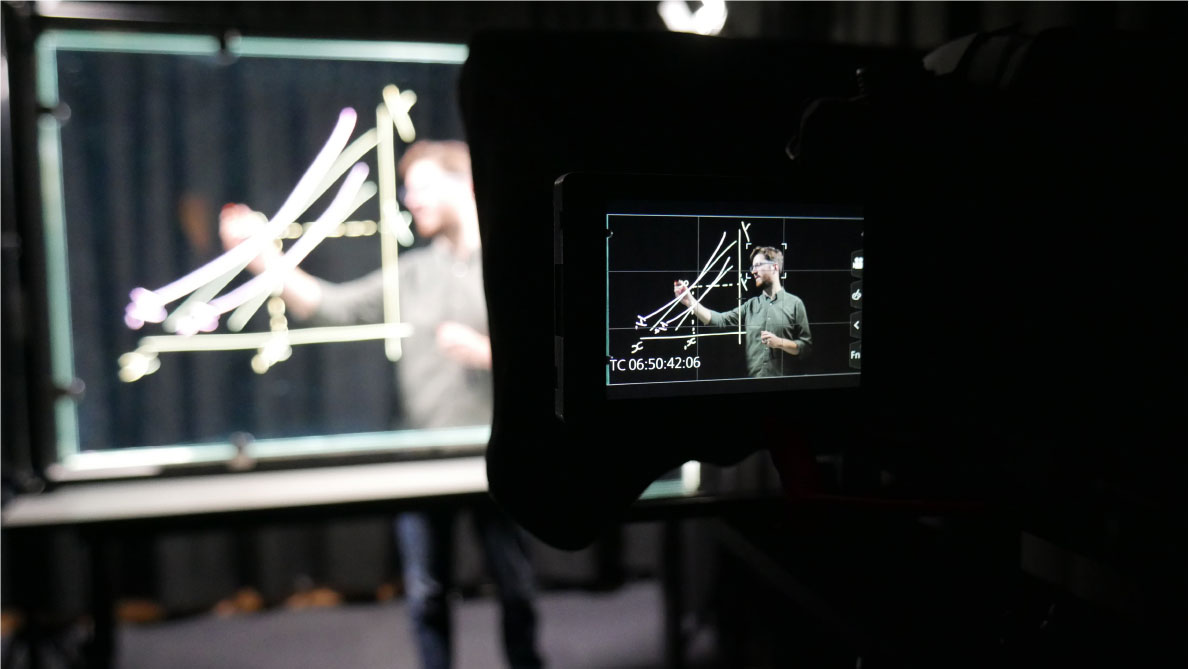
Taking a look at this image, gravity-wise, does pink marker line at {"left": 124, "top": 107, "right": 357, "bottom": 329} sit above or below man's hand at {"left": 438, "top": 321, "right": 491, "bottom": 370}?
above

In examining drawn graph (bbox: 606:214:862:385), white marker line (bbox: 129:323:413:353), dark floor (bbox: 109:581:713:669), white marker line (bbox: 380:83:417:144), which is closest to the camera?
drawn graph (bbox: 606:214:862:385)

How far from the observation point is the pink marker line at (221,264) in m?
1.49

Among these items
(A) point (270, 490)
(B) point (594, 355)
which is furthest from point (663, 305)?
(A) point (270, 490)

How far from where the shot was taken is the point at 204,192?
5.96 ft

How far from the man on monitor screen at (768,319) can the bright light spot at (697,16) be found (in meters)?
1.12

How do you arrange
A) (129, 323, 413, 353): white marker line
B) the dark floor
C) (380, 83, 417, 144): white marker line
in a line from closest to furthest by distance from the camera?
1. (129, 323, 413, 353): white marker line
2. (380, 83, 417, 144): white marker line
3. the dark floor

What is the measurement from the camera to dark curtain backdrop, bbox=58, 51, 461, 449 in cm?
161

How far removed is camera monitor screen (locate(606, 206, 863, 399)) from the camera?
0.50m

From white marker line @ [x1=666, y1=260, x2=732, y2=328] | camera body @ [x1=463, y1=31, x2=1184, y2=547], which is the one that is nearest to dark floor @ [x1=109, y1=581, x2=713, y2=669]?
camera body @ [x1=463, y1=31, x2=1184, y2=547]

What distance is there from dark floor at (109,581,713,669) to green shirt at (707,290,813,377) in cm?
153

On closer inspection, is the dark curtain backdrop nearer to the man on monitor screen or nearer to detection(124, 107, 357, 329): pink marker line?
detection(124, 107, 357, 329): pink marker line

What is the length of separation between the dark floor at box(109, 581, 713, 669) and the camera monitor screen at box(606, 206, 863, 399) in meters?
1.53

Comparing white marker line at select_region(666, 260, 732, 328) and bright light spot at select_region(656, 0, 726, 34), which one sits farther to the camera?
bright light spot at select_region(656, 0, 726, 34)

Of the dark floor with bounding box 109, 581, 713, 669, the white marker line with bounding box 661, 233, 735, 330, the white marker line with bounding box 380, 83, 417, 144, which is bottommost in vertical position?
the dark floor with bounding box 109, 581, 713, 669
